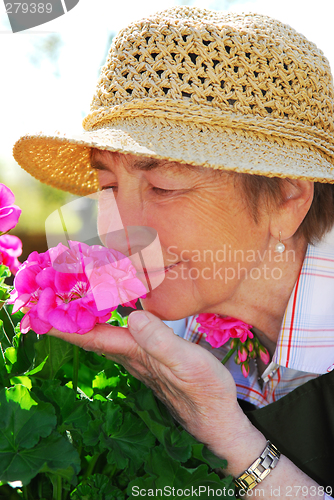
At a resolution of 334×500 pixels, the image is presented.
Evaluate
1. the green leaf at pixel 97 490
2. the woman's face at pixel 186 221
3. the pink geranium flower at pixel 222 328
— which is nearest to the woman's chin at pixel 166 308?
the woman's face at pixel 186 221

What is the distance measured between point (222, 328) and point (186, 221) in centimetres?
51

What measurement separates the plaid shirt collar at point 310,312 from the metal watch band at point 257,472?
480 millimetres

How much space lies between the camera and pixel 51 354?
0.93 metres

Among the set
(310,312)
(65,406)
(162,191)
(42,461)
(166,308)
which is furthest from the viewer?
(310,312)

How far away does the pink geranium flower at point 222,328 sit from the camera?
1.51m

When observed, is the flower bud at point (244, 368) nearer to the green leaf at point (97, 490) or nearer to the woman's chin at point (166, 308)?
the woman's chin at point (166, 308)

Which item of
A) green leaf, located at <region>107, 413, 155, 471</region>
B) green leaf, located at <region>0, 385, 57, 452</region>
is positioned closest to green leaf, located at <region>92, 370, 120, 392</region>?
green leaf, located at <region>107, 413, 155, 471</region>

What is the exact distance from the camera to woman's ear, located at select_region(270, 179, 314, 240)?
1.31 metres

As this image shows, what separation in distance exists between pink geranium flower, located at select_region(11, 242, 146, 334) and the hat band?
1.42ft

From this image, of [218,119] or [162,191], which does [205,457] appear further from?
[218,119]

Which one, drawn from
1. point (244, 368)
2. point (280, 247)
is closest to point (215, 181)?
point (280, 247)

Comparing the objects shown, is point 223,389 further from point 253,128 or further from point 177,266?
point 253,128

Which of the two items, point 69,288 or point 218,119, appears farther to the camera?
point 218,119

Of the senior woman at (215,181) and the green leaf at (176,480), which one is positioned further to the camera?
the senior woman at (215,181)
